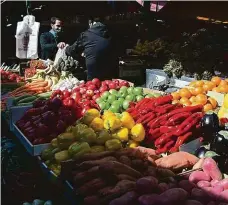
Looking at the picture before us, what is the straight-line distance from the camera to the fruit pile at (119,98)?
4.44 metres

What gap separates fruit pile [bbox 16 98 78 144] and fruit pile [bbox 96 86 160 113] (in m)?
0.38

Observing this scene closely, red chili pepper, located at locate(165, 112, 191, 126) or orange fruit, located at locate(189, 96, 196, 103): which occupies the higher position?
orange fruit, located at locate(189, 96, 196, 103)

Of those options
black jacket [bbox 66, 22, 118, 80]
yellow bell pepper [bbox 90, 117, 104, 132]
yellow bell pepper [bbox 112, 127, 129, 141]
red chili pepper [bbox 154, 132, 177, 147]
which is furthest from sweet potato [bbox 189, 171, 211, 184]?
black jacket [bbox 66, 22, 118, 80]

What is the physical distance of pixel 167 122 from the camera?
3.72 meters

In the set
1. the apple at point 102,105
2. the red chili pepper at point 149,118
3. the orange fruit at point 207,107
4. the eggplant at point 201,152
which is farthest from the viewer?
the apple at point 102,105

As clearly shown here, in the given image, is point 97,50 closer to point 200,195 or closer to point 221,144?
point 221,144

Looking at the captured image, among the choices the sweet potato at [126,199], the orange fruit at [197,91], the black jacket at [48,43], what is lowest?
the sweet potato at [126,199]

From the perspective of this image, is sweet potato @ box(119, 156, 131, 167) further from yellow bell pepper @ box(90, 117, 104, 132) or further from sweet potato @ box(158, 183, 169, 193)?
yellow bell pepper @ box(90, 117, 104, 132)

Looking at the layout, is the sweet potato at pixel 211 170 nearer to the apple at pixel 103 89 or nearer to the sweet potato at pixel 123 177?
the sweet potato at pixel 123 177

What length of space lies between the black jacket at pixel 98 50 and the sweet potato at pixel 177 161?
3367 mm

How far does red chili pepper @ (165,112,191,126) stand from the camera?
370cm

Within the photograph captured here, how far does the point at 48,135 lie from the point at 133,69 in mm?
3569

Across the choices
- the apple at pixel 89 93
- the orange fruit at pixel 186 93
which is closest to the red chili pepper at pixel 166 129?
the orange fruit at pixel 186 93

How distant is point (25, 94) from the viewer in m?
5.93
